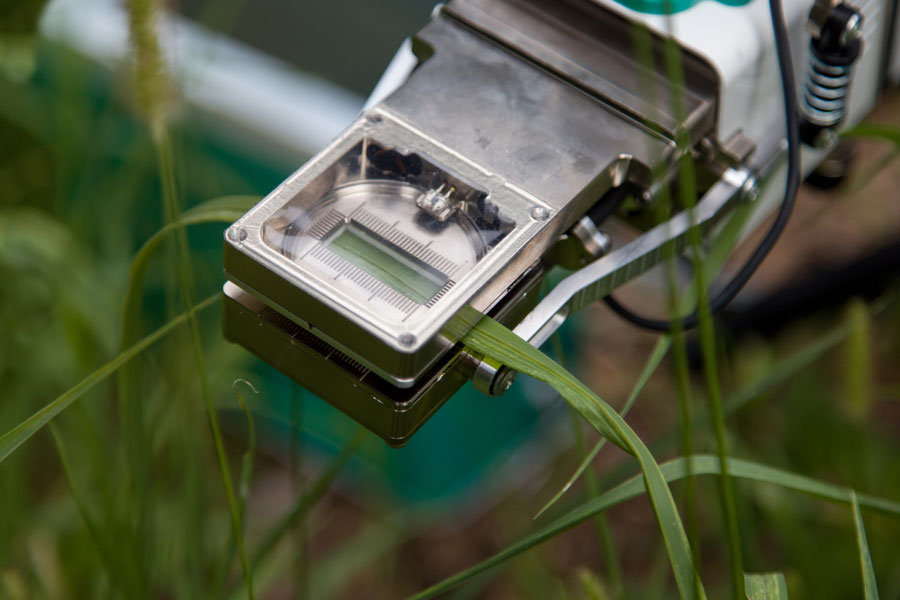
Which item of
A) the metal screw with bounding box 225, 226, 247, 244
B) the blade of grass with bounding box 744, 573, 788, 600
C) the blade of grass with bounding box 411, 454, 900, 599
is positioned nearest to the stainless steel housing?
the metal screw with bounding box 225, 226, 247, 244

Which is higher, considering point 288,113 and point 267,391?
point 288,113

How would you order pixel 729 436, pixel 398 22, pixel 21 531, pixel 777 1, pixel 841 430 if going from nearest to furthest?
pixel 777 1 → pixel 21 531 → pixel 729 436 → pixel 841 430 → pixel 398 22

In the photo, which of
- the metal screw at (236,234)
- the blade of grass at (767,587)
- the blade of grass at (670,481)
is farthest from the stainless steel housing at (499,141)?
the blade of grass at (767,587)

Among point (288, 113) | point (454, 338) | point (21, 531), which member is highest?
point (454, 338)

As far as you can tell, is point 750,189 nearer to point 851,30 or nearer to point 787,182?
point 787,182

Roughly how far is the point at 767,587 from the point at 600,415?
173 mm

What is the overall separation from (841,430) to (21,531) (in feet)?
3.43

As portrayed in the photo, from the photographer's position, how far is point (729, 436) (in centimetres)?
122

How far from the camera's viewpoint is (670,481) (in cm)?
68

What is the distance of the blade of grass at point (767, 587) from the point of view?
0.63m

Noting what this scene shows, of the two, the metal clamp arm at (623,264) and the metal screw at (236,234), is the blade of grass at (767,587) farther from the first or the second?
the metal screw at (236,234)

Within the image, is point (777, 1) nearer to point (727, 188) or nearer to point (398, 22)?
point (727, 188)

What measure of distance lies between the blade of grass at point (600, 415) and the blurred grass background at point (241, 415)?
0.95 ft

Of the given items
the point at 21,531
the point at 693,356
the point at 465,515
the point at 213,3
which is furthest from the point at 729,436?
the point at 213,3
